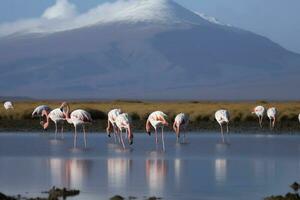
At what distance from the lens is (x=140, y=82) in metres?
181

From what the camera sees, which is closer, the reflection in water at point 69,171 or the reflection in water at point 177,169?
the reflection in water at point 69,171

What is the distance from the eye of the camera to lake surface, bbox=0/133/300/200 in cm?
1947

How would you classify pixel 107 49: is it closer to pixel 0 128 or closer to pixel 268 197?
pixel 0 128

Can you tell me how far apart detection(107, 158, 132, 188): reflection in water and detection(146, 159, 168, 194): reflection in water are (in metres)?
0.46

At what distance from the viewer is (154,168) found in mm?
23531

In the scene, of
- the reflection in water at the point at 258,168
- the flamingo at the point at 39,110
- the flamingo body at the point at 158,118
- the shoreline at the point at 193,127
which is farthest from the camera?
the flamingo at the point at 39,110

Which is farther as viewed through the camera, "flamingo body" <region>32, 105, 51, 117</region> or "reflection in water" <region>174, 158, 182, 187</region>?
"flamingo body" <region>32, 105, 51, 117</region>

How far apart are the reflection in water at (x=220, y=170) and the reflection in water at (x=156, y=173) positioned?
108 cm

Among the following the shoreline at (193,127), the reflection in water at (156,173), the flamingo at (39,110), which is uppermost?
the flamingo at (39,110)

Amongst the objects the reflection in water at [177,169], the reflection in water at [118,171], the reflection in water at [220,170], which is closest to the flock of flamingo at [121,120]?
the reflection in water at [177,169]

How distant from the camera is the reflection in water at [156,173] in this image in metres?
20.1

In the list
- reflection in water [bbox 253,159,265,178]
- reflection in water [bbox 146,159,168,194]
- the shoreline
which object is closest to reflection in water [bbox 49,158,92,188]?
reflection in water [bbox 146,159,168,194]

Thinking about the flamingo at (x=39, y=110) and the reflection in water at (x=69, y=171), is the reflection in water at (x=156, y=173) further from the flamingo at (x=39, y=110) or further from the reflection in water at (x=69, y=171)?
the flamingo at (x=39, y=110)

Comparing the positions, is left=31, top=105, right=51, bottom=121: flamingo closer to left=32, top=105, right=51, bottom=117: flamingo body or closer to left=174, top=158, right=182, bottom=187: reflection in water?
left=32, top=105, right=51, bottom=117: flamingo body
